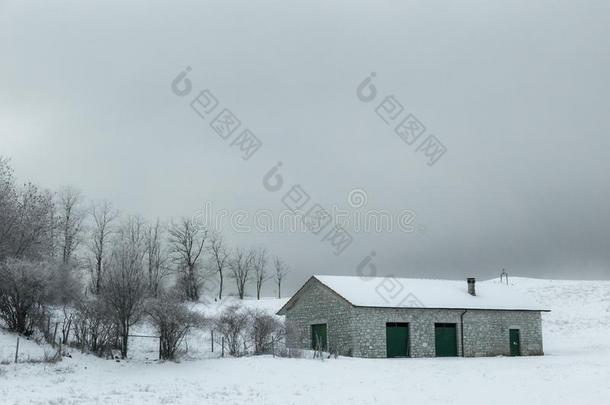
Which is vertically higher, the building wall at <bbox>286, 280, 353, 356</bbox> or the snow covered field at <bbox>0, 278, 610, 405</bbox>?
the building wall at <bbox>286, 280, 353, 356</bbox>

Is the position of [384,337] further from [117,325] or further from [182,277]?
[182,277]

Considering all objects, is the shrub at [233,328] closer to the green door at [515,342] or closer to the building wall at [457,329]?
the building wall at [457,329]

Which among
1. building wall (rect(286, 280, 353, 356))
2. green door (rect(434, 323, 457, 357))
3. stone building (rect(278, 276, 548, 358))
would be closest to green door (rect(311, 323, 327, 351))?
stone building (rect(278, 276, 548, 358))

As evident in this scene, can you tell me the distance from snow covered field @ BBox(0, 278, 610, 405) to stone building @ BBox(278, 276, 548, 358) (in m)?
2.62

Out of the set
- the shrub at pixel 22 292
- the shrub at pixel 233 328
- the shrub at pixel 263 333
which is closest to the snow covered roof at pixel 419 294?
the shrub at pixel 263 333

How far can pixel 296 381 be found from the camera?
23.0 metres

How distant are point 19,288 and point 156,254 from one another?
138 ft

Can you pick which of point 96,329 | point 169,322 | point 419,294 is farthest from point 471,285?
point 96,329

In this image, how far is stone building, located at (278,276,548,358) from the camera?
115ft

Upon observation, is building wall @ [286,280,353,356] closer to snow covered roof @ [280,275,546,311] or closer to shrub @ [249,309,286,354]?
snow covered roof @ [280,275,546,311]

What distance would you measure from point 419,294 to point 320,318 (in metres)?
6.11

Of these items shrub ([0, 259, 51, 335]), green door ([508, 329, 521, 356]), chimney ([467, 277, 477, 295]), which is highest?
chimney ([467, 277, 477, 295])

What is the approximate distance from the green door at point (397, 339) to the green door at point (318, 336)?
3699 mm

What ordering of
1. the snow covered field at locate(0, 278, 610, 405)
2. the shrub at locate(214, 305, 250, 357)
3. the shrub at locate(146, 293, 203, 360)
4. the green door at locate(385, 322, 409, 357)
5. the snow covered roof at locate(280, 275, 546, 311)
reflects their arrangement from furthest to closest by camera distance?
the snow covered roof at locate(280, 275, 546, 311), the green door at locate(385, 322, 409, 357), the shrub at locate(214, 305, 250, 357), the shrub at locate(146, 293, 203, 360), the snow covered field at locate(0, 278, 610, 405)
